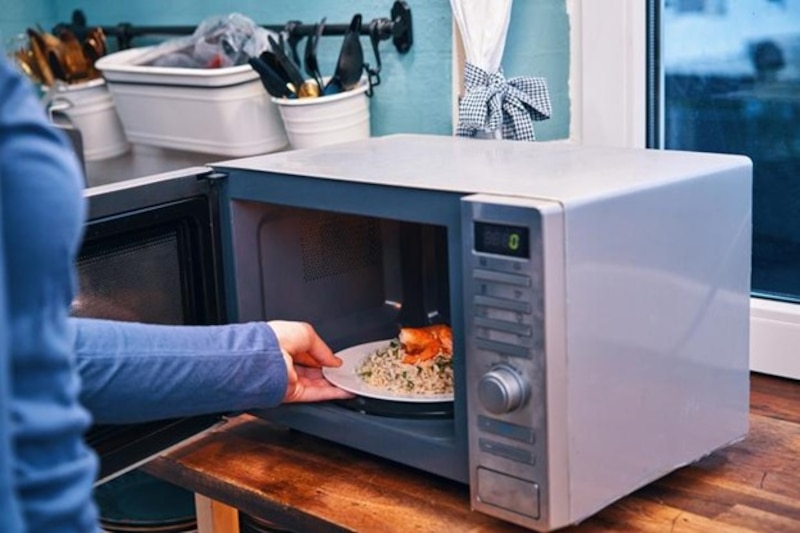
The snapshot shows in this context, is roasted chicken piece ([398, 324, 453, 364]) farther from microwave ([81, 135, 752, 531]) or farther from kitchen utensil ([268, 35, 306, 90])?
kitchen utensil ([268, 35, 306, 90])

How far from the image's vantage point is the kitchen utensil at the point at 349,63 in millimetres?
1659

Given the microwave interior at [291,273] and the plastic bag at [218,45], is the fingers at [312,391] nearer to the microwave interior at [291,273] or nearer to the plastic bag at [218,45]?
the microwave interior at [291,273]

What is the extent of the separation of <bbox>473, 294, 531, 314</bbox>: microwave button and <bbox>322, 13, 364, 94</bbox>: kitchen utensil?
2.58 ft

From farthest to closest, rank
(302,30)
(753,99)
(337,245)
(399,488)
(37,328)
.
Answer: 1. (302,30)
2. (753,99)
3. (337,245)
4. (399,488)
5. (37,328)

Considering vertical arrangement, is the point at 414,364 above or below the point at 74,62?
below

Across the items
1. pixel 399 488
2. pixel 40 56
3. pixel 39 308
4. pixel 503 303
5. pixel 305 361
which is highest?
pixel 40 56

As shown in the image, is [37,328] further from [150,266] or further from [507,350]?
[150,266]

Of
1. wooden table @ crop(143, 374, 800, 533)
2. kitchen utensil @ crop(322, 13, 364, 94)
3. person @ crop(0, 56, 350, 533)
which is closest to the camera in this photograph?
person @ crop(0, 56, 350, 533)

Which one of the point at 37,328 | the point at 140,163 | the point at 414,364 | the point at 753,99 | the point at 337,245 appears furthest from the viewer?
the point at 140,163

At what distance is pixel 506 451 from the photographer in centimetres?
97

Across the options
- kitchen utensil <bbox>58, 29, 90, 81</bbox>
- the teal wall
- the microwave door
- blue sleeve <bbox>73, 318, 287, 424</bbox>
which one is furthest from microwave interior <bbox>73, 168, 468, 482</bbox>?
kitchen utensil <bbox>58, 29, 90, 81</bbox>

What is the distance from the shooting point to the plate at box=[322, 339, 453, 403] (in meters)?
1.13

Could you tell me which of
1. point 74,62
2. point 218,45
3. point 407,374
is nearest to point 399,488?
point 407,374

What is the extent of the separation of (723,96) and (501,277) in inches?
27.0
